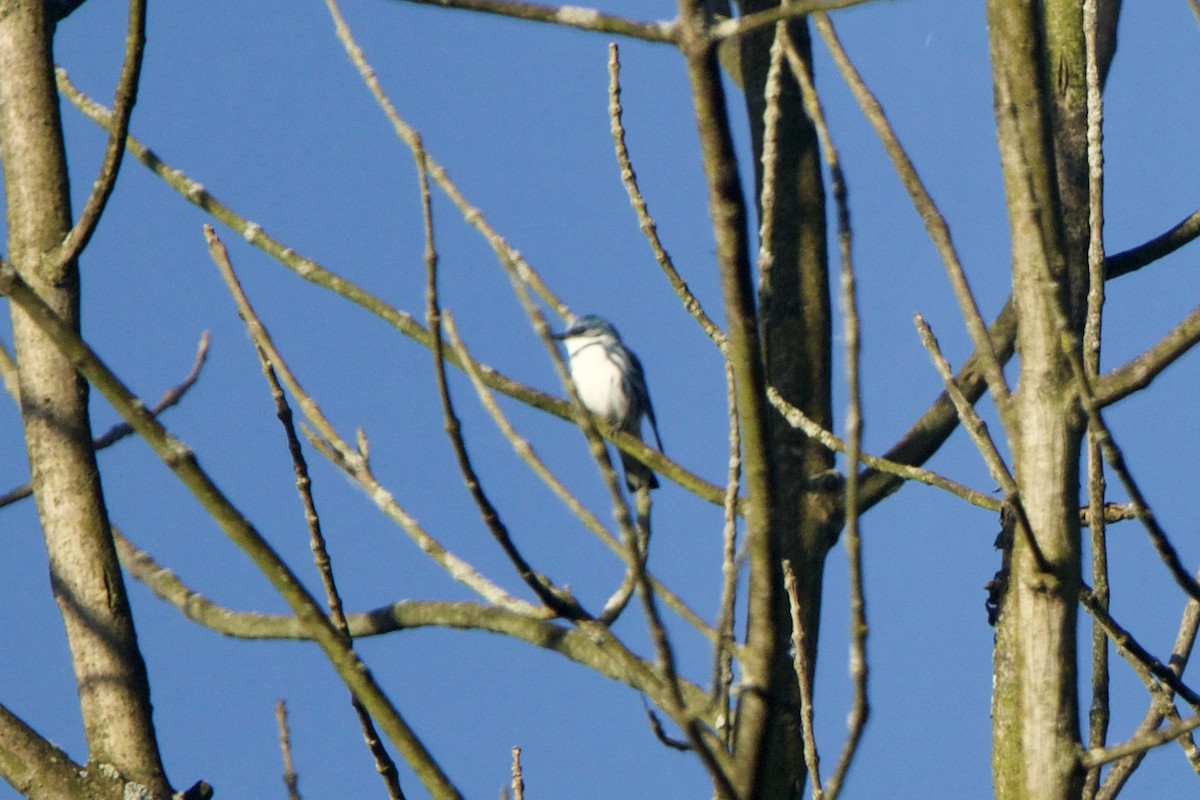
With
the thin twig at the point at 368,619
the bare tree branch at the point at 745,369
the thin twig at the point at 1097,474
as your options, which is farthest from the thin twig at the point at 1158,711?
the bare tree branch at the point at 745,369

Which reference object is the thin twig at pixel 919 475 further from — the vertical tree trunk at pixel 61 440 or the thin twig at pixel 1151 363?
the vertical tree trunk at pixel 61 440

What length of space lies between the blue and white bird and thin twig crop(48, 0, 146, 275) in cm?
483

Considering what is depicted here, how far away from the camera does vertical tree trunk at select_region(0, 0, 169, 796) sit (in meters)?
2.48

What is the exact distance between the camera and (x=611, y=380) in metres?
7.72

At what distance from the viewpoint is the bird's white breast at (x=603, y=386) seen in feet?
25.0

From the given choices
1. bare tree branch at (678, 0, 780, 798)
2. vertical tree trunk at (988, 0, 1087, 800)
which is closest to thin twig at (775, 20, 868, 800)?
bare tree branch at (678, 0, 780, 798)

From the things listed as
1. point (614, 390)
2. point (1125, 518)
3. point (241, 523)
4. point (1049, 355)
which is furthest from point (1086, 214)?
point (614, 390)

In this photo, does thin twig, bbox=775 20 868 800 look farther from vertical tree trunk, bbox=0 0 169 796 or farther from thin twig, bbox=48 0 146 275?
vertical tree trunk, bbox=0 0 169 796

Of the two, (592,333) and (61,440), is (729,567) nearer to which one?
(61,440)

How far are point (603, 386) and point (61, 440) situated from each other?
17.1 feet

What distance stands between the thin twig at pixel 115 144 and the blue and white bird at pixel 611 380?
4.83m

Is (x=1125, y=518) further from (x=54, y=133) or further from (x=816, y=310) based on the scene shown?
(x=54, y=133)

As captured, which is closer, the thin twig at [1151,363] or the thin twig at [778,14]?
the thin twig at [778,14]

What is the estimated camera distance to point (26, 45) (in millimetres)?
2846
